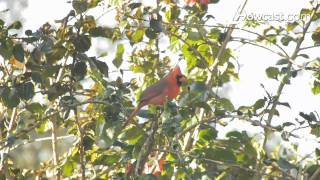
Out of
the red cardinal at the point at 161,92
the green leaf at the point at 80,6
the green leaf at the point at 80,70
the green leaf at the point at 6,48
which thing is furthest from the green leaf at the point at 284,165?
the green leaf at the point at 6,48

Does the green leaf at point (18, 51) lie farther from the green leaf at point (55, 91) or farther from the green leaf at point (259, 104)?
the green leaf at point (259, 104)

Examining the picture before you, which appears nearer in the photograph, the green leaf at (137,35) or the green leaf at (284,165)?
the green leaf at (284,165)

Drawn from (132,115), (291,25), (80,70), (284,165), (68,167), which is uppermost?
(291,25)

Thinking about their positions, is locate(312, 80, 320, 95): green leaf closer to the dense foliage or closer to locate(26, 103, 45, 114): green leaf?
the dense foliage

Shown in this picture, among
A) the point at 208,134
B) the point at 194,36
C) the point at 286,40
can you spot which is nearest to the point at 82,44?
the point at 194,36

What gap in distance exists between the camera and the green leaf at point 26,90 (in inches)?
89.8

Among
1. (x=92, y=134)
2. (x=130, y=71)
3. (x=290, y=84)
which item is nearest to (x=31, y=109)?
(x=92, y=134)

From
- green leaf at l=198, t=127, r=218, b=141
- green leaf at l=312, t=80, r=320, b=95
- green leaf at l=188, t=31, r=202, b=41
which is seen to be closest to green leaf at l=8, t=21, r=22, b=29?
green leaf at l=188, t=31, r=202, b=41

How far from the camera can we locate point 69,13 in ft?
7.89

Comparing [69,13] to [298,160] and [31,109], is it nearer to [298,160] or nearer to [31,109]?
[31,109]

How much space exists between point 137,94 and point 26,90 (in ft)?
1.73

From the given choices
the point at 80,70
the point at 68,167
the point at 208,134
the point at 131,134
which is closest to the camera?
the point at 131,134

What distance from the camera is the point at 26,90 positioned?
2.29 metres

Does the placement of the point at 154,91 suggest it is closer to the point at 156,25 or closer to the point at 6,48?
the point at 156,25
